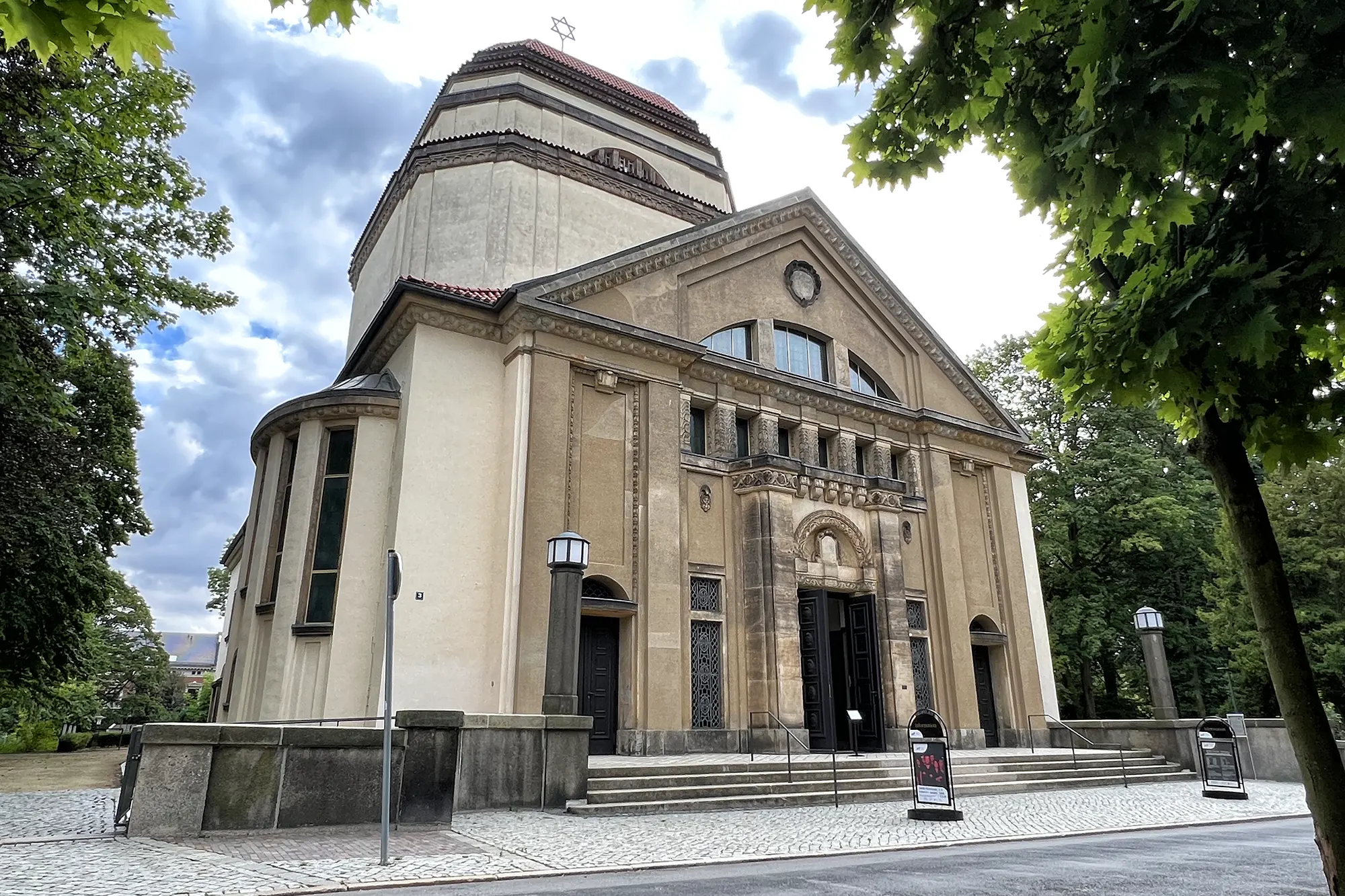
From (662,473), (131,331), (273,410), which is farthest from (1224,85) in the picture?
(273,410)

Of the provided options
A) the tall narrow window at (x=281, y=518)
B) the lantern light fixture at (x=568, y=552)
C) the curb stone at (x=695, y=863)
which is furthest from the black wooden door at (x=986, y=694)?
the tall narrow window at (x=281, y=518)

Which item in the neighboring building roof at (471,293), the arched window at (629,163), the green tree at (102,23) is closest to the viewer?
the green tree at (102,23)

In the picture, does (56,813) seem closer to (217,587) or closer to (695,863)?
(695,863)

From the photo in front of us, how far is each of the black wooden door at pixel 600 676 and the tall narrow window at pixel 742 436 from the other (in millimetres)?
5631

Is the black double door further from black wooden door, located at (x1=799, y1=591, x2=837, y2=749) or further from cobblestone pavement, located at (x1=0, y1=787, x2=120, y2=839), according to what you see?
cobblestone pavement, located at (x1=0, y1=787, x2=120, y2=839)

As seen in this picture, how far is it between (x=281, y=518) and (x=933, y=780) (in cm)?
1422

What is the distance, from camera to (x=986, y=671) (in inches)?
896

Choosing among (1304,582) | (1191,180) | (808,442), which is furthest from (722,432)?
(1304,582)

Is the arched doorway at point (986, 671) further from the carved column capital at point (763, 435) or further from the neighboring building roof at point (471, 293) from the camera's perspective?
the neighboring building roof at point (471, 293)

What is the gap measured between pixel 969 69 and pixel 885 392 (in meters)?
19.6

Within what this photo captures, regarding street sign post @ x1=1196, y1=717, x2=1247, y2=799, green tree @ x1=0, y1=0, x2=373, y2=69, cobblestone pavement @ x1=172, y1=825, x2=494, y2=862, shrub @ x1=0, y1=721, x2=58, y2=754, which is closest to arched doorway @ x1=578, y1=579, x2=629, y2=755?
cobblestone pavement @ x1=172, y1=825, x2=494, y2=862

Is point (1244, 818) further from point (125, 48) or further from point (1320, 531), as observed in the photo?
point (1320, 531)

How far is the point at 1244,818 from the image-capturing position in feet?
38.7

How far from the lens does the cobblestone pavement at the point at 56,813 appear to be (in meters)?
9.12
